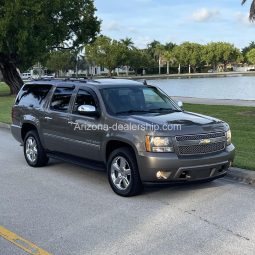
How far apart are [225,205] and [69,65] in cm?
10312

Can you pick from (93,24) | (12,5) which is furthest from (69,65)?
(12,5)

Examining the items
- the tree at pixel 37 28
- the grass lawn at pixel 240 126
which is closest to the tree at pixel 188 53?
the tree at pixel 37 28

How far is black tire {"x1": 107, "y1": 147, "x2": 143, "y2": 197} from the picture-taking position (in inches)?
266

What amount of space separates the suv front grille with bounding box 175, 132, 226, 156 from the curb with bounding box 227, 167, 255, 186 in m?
1.20

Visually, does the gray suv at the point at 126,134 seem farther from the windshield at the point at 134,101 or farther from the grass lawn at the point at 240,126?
the grass lawn at the point at 240,126

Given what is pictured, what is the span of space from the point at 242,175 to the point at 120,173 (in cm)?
231

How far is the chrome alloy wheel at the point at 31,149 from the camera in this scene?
9.23 meters

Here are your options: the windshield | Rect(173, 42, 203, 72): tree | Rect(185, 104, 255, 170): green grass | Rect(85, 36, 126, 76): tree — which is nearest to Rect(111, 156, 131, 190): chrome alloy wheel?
the windshield

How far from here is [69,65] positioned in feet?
352

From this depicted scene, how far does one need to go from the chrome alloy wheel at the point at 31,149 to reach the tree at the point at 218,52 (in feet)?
398

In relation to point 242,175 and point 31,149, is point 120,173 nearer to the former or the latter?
point 242,175

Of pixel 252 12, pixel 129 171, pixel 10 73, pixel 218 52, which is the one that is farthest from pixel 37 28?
pixel 218 52

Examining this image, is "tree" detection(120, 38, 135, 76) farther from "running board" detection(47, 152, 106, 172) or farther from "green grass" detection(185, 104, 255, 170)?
"running board" detection(47, 152, 106, 172)

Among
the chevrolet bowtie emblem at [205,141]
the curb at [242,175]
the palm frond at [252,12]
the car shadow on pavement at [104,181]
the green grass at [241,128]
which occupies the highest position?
the palm frond at [252,12]
